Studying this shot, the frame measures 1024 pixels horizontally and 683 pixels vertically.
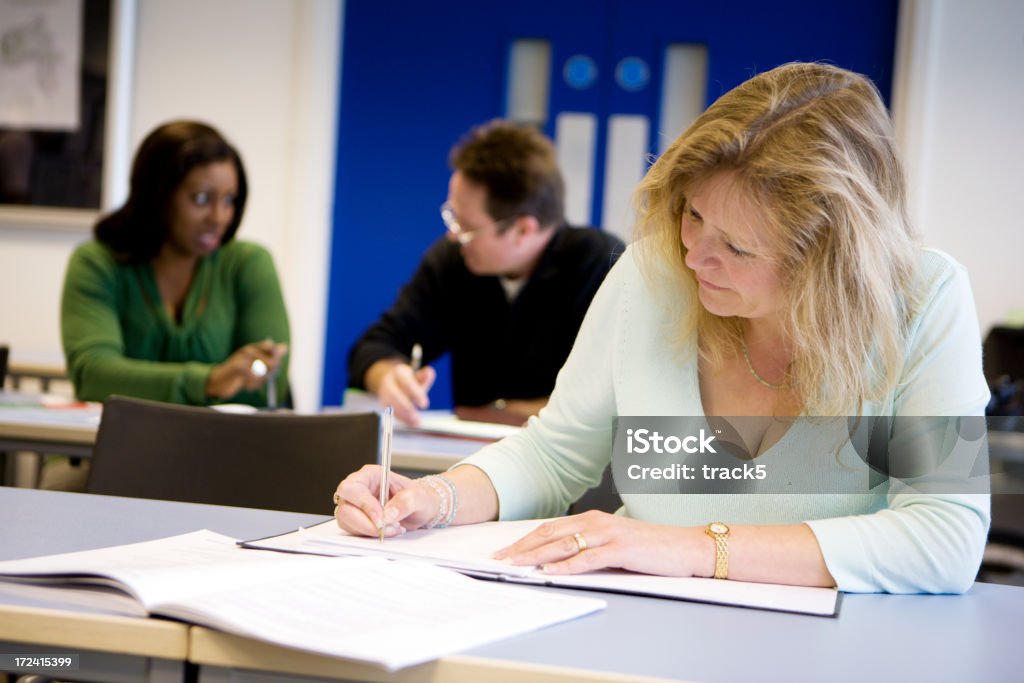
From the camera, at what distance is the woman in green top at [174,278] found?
282cm

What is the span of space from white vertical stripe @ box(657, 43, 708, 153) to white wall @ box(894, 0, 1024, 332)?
0.75m

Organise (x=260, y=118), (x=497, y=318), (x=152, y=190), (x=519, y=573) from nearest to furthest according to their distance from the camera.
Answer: (x=519, y=573), (x=152, y=190), (x=497, y=318), (x=260, y=118)

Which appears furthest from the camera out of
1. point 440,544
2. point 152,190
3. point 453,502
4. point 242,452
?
point 152,190

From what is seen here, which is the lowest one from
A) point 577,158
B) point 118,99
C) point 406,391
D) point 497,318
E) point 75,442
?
point 75,442

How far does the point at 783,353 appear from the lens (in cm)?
141

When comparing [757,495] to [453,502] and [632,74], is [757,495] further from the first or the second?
[632,74]

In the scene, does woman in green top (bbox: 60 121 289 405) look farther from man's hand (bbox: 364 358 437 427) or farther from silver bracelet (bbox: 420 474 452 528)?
silver bracelet (bbox: 420 474 452 528)

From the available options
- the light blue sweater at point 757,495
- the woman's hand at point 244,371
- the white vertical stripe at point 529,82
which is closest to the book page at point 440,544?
the light blue sweater at point 757,495

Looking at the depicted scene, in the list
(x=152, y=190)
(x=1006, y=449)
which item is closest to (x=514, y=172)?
(x=152, y=190)

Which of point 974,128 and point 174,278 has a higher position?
point 974,128

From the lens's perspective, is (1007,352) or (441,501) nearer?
(441,501)

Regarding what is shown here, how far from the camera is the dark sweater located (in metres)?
2.94

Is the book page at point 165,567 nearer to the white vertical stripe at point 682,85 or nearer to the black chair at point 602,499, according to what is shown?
the black chair at point 602,499

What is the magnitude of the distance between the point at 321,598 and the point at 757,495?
588 mm
